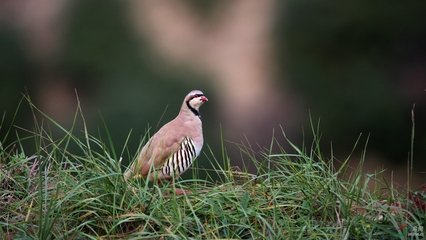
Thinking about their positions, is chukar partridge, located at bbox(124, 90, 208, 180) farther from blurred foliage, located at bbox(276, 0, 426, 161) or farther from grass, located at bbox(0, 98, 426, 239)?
blurred foliage, located at bbox(276, 0, 426, 161)

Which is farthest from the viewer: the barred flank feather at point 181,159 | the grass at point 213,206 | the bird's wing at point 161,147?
→ the barred flank feather at point 181,159

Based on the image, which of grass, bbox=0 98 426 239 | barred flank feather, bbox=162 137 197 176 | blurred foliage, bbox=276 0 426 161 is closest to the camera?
grass, bbox=0 98 426 239

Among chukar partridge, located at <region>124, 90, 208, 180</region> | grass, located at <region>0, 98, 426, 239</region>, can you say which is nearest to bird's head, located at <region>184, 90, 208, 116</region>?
chukar partridge, located at <region>124, 90, 208, 180</region>

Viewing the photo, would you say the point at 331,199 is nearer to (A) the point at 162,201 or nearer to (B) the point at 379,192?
(B) the point at 379,192

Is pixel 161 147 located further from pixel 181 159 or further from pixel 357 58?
pixel 357 58

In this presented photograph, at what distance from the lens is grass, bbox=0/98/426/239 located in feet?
11.3

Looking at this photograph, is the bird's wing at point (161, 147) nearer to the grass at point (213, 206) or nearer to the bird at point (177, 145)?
the bird at point (177, 145)

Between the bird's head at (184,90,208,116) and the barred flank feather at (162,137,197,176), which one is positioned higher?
the bird's head at (184,90,208,116)

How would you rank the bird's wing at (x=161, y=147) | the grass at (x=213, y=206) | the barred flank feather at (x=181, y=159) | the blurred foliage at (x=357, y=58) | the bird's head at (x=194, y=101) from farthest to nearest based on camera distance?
1. the blurred foliage at (x=357, y=58)
2. the bird's head at (x=194, y=101)
3. the barred flank feather at (x=181, y=159)
4. the bird's wing at (x=161, y=147)
5. the grass at (x=213, y=206)

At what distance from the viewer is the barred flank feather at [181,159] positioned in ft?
15.9

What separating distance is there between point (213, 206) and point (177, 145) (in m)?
1.46

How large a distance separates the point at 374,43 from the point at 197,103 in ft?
26.3

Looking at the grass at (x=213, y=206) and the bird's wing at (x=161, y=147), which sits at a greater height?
the grass at (x=213, y=206)

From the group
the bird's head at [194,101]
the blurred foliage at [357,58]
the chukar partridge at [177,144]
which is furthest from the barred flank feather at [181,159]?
the blurred foliage at [357,58]
